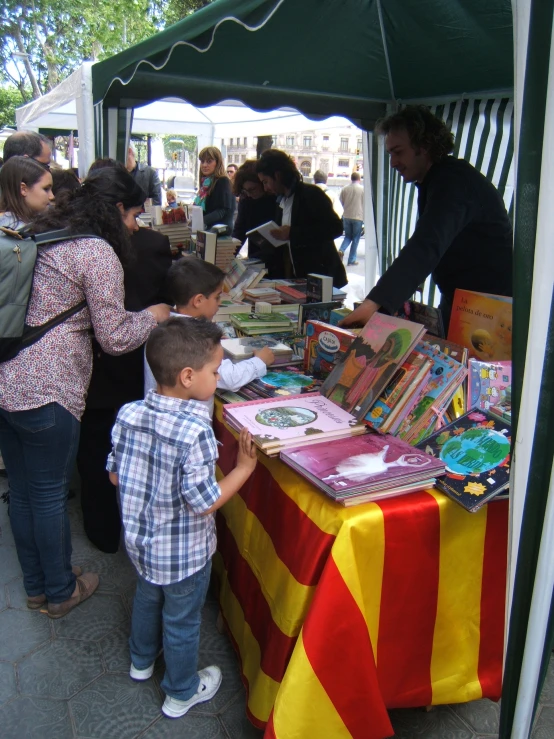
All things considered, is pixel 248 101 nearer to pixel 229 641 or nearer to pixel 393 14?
pixel 393 14

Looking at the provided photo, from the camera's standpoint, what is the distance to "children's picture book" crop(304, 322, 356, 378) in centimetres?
200

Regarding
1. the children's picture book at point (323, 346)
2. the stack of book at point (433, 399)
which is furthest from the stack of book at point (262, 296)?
the stack of book at point (433, 399)

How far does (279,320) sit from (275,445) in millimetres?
1169

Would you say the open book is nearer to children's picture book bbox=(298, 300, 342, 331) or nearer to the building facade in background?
children's picture book bbox=(298, 300, 342, 331)

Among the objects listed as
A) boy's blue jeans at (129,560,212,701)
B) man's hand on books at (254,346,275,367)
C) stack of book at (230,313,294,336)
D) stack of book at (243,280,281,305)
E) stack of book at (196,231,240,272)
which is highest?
stack of book at (196,231,240,272)

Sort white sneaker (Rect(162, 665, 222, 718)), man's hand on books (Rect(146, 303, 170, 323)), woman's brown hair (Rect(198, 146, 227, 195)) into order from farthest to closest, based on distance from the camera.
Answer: woman's brown hair (Rect(198, 146, 227, 195))
man's hand on books (Rect(146, 303, 170, 323))
white sneaker (Rect(162, 665, 222, 718))

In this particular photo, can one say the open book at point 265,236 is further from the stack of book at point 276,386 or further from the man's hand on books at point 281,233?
the stack of book at point 276,386

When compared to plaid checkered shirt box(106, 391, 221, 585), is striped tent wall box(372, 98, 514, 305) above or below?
above

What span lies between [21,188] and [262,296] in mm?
1405

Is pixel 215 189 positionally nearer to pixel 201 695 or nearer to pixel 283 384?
pixel 283 384

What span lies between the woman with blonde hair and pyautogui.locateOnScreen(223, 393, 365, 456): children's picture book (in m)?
4.85

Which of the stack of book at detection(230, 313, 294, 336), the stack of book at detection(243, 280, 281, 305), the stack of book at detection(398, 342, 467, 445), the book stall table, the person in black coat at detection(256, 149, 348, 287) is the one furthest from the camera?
the person in black coat at detection(256, 149, 348, 287)

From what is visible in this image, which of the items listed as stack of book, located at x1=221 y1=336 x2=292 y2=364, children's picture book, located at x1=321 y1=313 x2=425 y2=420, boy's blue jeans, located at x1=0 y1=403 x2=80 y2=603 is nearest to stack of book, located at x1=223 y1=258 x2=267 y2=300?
stack of book, located at x1=221 y1=336 x2=292 y2=364

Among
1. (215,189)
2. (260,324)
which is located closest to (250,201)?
(215,189)
